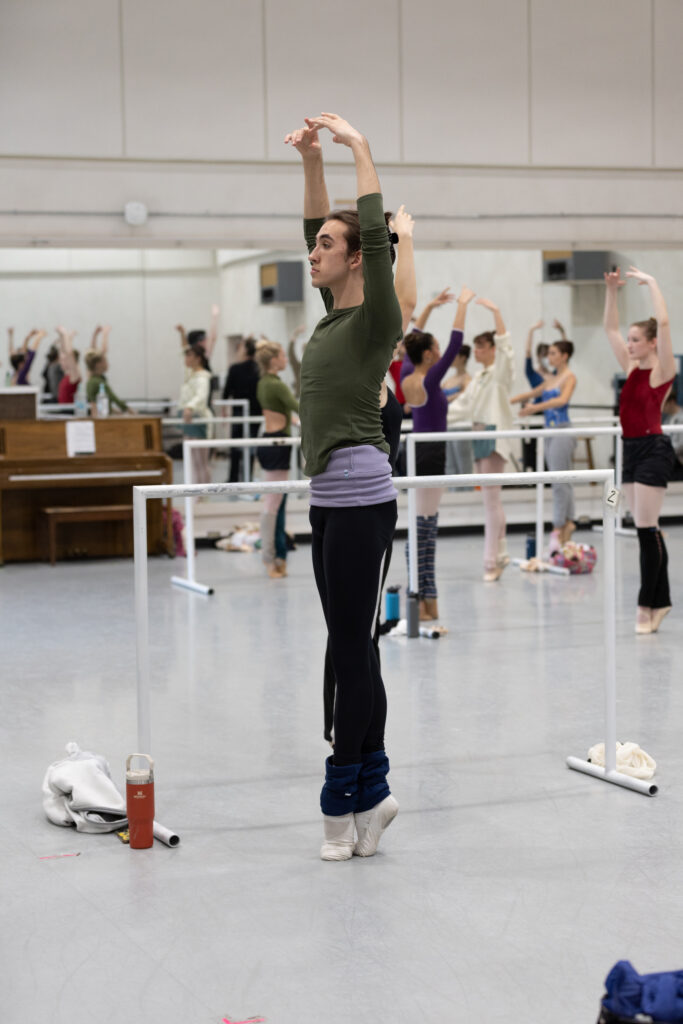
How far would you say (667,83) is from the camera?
12.1m

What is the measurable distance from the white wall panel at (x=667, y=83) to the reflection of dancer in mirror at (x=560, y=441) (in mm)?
3466

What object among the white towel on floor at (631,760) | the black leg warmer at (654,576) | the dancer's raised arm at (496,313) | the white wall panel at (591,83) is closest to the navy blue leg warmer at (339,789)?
the white towel on floor at (631,760)

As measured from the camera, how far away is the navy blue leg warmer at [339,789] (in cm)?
348

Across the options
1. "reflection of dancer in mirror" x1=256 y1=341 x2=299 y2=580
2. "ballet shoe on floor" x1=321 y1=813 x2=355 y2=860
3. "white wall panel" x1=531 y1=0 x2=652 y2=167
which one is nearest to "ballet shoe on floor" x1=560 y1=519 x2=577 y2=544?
"reflection of dancer in mirror" x1=256 y1=341 x2=299 y2=580

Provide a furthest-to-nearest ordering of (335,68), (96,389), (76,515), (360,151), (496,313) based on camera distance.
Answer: (335,68), (96,389), (76,515), (496,313), (360,151)

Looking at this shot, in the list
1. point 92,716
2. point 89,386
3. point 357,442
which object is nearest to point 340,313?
point 357,442

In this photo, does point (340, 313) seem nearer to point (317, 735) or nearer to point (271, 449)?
point (317, 735)

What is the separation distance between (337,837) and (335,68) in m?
9.05

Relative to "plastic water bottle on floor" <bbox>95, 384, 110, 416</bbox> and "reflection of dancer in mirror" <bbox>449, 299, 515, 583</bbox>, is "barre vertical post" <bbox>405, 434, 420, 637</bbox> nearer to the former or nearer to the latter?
"reflection of dancer in mirror" <bbox>449, 299, 515, 583</bbox>

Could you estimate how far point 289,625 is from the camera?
23.8 ft

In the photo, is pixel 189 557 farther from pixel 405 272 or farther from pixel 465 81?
pixel 465 81

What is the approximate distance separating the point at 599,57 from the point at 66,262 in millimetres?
5292

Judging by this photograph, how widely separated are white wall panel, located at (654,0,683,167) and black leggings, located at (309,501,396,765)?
9.72m

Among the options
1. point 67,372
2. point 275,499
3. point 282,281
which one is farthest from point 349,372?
point 282,281
